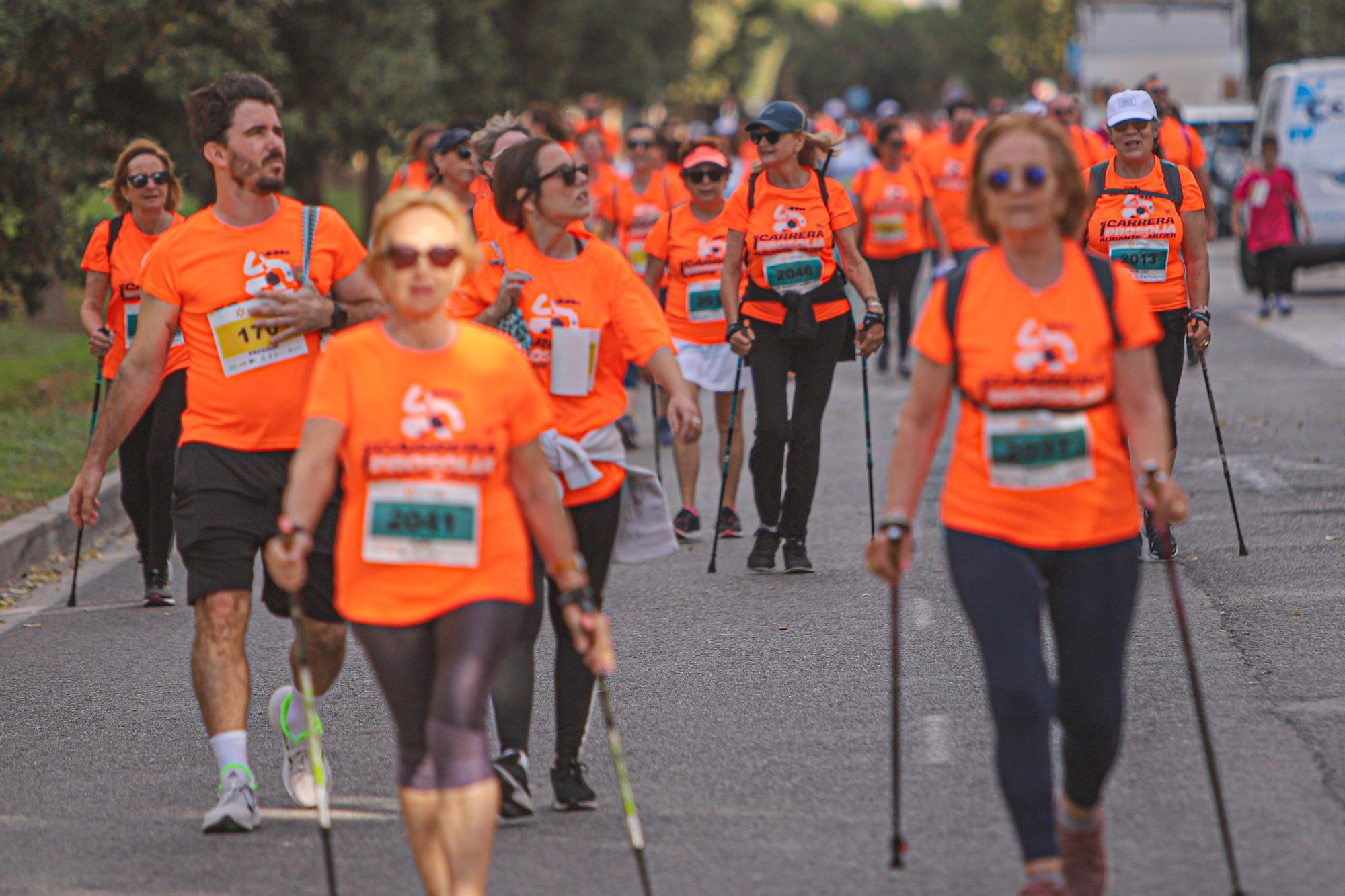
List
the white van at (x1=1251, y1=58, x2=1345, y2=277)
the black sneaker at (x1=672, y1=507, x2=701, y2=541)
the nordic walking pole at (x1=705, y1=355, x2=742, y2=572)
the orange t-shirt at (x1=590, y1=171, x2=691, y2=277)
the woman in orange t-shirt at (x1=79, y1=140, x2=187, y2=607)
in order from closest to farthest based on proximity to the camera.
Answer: the woman in orange t-shirt at (x1=79, y1=140, x2=187, y2=607)
the nordic walking pole at (x1=705, y1=355, x2=742, y2=572)
the black sneaker at (x1=672, y1=507, x2=701, y2=541)
the orange t-shirt at (x1=590, y1=171, x2=691, y2=277)
the white van at (x1=1251, y1=58, x2=1345, y2=277)

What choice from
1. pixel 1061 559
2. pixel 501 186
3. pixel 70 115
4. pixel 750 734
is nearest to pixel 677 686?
pixel 750 734

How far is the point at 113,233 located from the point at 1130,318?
5801mm

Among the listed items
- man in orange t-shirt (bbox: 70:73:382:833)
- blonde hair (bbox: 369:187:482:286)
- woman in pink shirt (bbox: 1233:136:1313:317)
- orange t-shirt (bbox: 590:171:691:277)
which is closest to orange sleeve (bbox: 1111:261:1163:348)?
blonde hair (bbox: 369:187:482:286)

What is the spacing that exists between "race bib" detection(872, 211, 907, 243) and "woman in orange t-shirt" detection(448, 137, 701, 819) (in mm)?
9939

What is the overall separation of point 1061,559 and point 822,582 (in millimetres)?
4398

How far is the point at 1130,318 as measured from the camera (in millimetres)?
4266

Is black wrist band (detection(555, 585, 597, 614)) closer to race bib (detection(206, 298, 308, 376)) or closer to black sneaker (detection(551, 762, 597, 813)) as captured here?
black sneaker (detection(551, 762, 597, 813))

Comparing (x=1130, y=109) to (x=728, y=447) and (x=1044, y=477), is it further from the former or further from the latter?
(x=1044, y=477)

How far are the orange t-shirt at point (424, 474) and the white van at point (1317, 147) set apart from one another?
1819 cm

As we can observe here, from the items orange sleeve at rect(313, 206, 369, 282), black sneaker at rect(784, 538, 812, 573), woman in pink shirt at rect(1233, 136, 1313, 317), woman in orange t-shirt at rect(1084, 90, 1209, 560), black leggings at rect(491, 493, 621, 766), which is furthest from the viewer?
woman in pink shirt at rect(1233, 136, 1313, 317)

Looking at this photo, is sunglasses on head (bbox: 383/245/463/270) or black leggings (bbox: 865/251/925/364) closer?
sunglasses on head (bbox: 383/245/463/270)

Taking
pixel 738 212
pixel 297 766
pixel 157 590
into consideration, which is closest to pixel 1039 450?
pixel 297 766

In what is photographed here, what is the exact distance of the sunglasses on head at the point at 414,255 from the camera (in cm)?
412

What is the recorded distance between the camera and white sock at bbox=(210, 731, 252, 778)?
530cm
